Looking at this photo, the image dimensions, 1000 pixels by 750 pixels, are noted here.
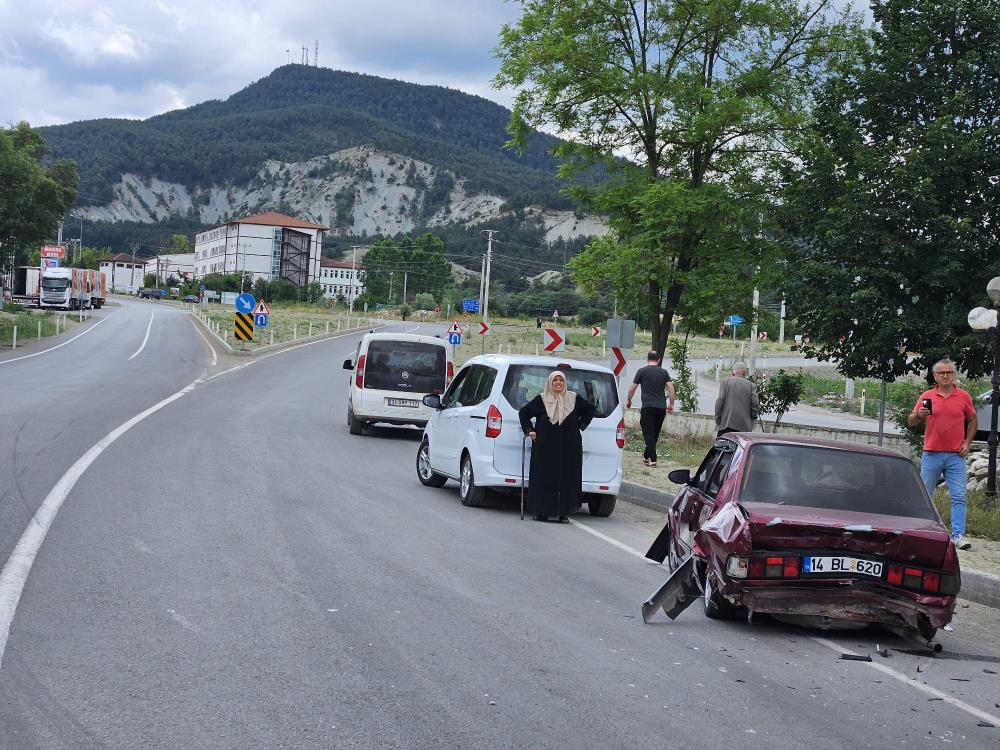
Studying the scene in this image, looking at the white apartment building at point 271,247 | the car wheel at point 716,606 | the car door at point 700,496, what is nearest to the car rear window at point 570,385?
the car door at point 700,496

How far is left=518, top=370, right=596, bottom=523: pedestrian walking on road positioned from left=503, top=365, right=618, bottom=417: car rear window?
0.57 meters

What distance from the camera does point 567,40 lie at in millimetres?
23344

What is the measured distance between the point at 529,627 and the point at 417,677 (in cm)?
147

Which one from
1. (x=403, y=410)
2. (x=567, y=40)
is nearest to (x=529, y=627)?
(x=403, y=410)

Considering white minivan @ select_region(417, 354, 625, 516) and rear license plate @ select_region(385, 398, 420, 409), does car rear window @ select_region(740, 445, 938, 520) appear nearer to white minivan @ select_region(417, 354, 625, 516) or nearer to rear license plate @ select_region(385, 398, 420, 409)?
Result: white minivan @ select_region(417, 354, 625, 516)

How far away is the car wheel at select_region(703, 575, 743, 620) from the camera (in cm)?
771

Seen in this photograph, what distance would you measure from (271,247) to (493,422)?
538ft

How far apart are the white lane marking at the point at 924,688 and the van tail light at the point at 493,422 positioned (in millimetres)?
5845

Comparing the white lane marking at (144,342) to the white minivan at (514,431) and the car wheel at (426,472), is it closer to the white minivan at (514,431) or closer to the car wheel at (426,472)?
the car wheel at (426,472)

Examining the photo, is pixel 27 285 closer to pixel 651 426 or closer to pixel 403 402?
pixel 403 402

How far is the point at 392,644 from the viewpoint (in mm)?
6293

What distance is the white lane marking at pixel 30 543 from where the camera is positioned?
6.63m

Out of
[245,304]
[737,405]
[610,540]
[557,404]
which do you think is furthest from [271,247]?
[610,540]

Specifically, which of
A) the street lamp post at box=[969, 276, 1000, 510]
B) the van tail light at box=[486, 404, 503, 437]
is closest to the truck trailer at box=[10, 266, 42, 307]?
the van tail light at box=[486, 404, 503, 437]
